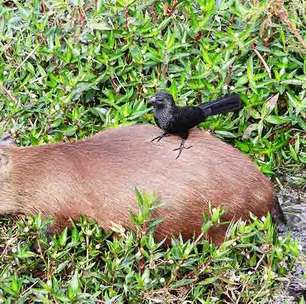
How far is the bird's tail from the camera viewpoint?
4.47 metres

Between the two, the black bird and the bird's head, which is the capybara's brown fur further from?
the bird's head

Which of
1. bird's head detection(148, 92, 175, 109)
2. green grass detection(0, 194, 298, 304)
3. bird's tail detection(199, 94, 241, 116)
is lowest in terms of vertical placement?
green grass detection(0, 194, 298, 304)

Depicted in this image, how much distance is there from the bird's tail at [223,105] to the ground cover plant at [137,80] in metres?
0.17

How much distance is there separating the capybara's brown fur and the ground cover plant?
11 cm

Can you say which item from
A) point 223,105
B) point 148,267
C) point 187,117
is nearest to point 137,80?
point 223,105

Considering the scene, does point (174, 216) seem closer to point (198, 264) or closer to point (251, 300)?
point (198, 264)

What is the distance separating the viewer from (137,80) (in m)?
4.91

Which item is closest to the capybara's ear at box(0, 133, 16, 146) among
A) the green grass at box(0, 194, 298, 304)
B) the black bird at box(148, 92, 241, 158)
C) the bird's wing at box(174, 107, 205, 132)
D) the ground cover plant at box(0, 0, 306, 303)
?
the ground cover plant at box(0, 0, 306, 303)

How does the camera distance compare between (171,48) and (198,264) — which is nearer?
(198,264)

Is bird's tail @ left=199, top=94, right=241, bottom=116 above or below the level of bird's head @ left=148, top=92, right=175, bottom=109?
below

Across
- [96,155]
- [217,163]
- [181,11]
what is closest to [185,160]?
[217,163]

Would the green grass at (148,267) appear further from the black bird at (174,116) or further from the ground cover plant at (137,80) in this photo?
the black bird at (174,116)

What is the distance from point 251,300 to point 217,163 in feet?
2.17

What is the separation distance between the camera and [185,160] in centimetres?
410
